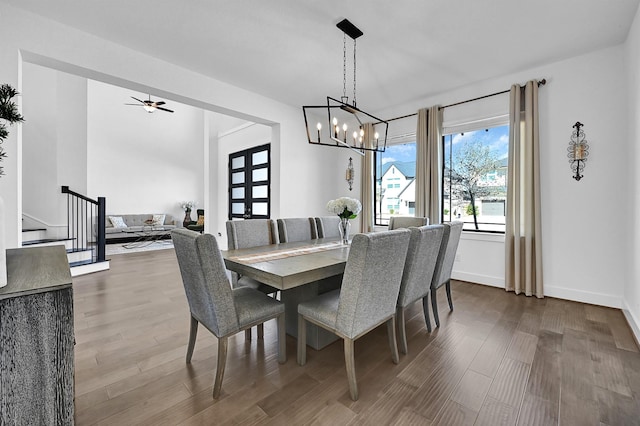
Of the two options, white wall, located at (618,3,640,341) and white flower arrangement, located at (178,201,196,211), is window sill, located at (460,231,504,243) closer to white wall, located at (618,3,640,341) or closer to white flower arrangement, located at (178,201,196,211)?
white wall, located at (618,3,640,341)

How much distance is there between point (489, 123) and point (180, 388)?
4525 millimetres

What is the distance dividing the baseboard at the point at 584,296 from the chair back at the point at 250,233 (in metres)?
3.35

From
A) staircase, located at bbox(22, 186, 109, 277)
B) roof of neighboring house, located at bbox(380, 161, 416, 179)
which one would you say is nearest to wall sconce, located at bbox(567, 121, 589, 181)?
roof of neighboring house, located at bbox(380, 161, 416, 179)

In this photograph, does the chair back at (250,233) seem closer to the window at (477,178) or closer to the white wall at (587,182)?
the window at (477,178)

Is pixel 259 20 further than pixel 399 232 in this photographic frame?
Yes

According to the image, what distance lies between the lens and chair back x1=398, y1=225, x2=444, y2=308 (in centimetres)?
204

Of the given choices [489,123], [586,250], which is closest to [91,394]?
[586,250]

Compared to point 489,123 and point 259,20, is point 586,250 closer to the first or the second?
point 489,123

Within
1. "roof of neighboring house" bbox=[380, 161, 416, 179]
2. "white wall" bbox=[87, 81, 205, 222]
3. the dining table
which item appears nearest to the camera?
the dining table

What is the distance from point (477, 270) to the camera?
396 centimetres

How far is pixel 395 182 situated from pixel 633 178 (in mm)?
2858

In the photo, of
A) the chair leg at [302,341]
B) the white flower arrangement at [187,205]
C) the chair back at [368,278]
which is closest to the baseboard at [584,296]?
the chair back at [368,278]

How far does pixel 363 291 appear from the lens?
5.23ft

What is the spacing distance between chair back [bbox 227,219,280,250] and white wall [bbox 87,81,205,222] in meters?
7.56
